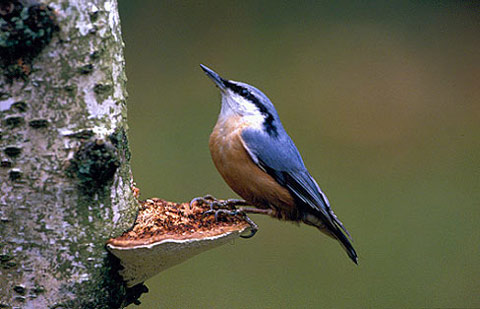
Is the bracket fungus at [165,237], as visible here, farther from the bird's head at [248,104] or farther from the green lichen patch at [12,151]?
the bird's head at [248,104]

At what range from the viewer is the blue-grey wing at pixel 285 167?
1421 mm

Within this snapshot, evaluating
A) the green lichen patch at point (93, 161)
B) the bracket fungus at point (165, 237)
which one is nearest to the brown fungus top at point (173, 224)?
the bracket fungus at point (165, 237)

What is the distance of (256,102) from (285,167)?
0.22 metres

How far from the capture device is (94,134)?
92cm

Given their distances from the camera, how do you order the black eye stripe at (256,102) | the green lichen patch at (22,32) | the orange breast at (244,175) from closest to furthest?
the green lichen patch at (22,32) → the orange breast at (244,175) → the black eye stripe at (256,102)

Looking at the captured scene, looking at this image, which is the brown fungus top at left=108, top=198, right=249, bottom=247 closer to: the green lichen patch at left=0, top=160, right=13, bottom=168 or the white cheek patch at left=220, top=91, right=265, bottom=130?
the green lichen patch at left=0, top=160, right=13, bottom=168

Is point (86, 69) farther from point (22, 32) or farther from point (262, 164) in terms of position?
point (262, 164)

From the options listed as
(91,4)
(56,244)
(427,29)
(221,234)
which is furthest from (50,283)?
(427,29)

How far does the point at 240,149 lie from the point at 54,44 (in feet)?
2.10

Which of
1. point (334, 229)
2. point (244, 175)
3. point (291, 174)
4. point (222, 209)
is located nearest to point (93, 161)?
point (222, 209)

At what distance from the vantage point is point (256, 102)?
59.9 inches

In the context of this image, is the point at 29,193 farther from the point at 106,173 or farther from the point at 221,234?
the point at 221,234

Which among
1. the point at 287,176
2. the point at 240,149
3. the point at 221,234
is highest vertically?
the point at 240,149

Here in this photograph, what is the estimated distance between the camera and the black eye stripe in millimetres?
1514
